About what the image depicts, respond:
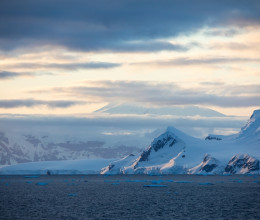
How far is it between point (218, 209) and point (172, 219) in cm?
1594

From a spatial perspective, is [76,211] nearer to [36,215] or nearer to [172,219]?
[36,215]

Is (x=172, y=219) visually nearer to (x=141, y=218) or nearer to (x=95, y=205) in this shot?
(x=141, y=218)

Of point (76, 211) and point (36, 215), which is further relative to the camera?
point (76, 211)

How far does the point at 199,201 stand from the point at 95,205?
20443 millimetres

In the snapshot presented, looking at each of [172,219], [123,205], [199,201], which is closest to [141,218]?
[172,219]

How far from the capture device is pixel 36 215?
8519 centimetres

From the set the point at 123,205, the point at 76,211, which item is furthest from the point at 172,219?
the point at 123,205

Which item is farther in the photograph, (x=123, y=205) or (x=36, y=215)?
(x=123, y=205)

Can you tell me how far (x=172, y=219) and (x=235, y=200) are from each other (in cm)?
3393

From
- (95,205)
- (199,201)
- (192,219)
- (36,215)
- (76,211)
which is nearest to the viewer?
(192,219)

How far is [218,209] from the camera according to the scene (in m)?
93.1

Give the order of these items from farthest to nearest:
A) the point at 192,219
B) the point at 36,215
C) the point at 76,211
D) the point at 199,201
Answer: the point at 199,201
the point at 76,211
the point at 36,215
the point at 192,219

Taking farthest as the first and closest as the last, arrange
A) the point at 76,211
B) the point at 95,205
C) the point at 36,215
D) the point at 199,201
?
the point at 199,201 → the point at 95,205 → the point at 76,211 → the point at 36,215

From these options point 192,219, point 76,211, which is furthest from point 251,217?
point 76,211
